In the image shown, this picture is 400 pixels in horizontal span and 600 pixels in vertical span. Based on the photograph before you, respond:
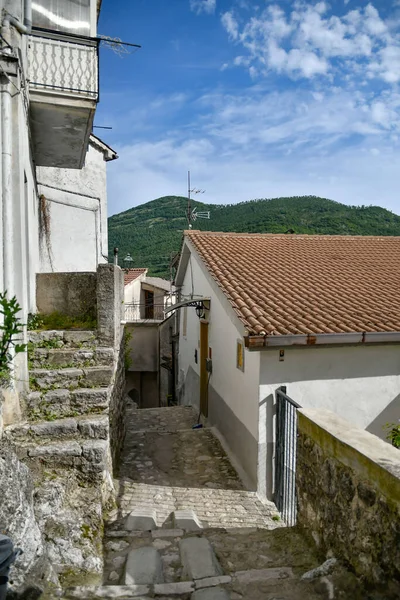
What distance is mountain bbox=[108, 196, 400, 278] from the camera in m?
30.8

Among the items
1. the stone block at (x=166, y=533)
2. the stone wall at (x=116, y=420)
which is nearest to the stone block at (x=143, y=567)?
the stone block at (x=166, y=533)

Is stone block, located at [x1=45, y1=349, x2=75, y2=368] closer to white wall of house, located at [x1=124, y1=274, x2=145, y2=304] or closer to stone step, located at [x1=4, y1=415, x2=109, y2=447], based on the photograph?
stone step, located at [x1=4, y1=415, x2=109, y2=447]

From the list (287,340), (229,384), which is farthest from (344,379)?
(229,384)

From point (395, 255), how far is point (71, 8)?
30.9 feet

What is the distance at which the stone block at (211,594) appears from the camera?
265 cm

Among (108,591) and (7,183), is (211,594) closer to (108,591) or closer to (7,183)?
(108,591)

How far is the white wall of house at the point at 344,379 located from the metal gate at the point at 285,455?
0.34 meters

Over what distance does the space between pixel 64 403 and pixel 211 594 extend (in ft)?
9.41

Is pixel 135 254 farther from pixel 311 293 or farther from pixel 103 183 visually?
pixel 311 293

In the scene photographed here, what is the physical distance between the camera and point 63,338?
5867 millimetres

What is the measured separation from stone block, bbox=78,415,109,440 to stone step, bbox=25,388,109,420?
1.20 ft

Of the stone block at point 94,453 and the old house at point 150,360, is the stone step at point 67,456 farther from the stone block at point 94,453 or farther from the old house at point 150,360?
the old house at point 150,360

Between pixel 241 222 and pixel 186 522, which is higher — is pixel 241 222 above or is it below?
above

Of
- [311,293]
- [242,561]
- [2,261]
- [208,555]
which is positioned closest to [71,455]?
[208,555]
